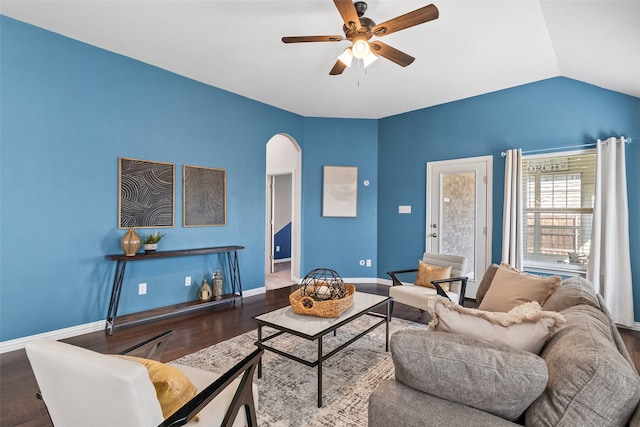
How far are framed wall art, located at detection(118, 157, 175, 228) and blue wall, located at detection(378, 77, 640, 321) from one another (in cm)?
348

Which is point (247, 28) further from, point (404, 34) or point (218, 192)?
point (218, 192)

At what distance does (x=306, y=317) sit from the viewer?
7.46 ft

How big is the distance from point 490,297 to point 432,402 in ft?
5.22

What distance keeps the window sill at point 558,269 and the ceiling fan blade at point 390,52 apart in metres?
3.10

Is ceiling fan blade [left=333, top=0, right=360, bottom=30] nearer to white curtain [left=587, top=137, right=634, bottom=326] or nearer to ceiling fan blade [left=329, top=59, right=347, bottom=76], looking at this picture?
ceiling fan blade [left=329, top=59, right=347, bottom=76]

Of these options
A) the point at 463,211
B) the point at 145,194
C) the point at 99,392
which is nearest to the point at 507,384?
the point at 99,392

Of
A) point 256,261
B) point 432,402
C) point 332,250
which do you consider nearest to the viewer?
point 432,402

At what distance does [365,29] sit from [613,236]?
3.43 meters

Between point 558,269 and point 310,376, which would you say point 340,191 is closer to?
point 558,269

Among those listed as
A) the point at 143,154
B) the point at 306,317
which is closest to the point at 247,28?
the point at 143,154

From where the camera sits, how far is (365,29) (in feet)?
7.93

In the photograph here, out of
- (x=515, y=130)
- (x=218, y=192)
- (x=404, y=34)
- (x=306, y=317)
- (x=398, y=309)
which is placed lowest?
(x=398, y=309)

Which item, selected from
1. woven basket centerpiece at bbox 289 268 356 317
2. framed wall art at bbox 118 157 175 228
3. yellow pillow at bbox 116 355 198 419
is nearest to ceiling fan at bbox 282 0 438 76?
woven basket centerpiece at bbox 289 268 356 317

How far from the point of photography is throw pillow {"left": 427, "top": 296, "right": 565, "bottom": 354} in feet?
3.93
